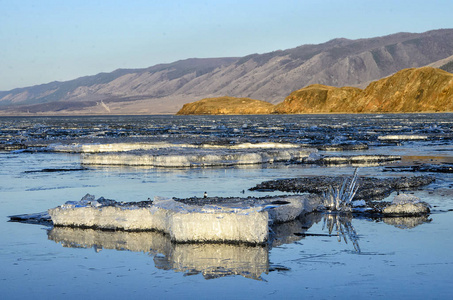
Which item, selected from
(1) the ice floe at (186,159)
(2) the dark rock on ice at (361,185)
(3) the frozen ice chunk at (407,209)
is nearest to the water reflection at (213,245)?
(3) the frozen ice chunk at (407,209)

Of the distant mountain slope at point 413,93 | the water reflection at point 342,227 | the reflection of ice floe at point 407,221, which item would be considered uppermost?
the distant mountain slope at point 413,93

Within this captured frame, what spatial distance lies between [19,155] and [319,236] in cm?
2366

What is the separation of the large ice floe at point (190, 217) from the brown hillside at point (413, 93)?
559ft

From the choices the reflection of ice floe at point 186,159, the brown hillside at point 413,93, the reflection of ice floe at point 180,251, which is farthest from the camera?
the brown hillside at point 413,93

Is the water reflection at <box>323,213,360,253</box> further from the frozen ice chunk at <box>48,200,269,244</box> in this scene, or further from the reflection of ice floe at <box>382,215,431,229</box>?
the frozen ice chunk at <box>48,200,269,244</box>

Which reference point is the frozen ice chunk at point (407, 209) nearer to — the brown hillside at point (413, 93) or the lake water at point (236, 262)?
the lake water at point (236, 262)

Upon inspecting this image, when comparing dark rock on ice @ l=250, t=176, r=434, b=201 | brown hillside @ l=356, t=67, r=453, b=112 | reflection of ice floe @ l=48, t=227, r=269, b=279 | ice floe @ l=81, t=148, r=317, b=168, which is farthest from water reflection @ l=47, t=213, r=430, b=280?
brown hillside @ l=356, t=67, r=453, b=112

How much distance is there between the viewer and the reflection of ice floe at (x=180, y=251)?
8.39 metres

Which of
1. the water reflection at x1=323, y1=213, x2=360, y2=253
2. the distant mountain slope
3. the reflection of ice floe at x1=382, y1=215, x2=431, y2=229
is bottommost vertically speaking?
the reflection of ice floe at x1=382, y1=215, x2=431, y2=229

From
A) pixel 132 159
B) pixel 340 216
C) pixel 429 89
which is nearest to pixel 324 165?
pixel 132 159

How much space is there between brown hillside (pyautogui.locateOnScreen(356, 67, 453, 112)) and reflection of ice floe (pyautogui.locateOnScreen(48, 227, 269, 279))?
565 feet

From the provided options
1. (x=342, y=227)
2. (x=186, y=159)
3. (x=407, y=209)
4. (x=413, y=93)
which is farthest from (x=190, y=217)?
(x=413, y=93)

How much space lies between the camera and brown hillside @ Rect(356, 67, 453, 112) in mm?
175125

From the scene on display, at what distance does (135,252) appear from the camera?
951 cm
